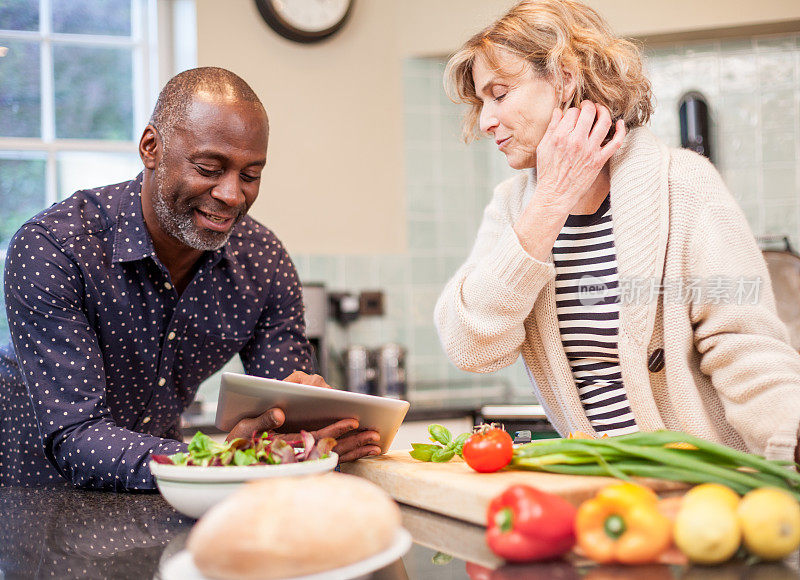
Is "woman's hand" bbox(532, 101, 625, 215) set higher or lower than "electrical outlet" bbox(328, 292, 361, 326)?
higher

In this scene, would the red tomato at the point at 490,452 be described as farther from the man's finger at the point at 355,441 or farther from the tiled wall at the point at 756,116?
the tiled wall at the point at 756,116

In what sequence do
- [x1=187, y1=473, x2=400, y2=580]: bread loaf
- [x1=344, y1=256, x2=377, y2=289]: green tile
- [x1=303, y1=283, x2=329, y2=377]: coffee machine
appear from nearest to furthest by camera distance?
[x1=187, y1=473, x2=400, y2=580]: bread loaf < [x1=303, y1=283, x2=329, y2=377]: coffee machine < [x1=344, y1=256, x2=377, y2=289]: green tile

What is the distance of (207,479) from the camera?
96 cm

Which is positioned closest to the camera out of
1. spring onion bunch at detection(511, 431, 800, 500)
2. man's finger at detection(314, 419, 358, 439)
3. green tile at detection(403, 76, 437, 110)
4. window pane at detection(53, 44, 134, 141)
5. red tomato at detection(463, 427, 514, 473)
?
spring onion bunch at detection(511, 431, 800, 500)

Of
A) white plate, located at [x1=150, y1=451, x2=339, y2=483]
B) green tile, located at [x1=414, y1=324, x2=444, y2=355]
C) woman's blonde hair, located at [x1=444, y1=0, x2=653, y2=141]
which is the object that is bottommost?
green tile, located at [x1=414, y1=324, x2=444, y2=355]

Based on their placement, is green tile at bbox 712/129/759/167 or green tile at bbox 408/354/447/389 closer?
green tile at bbox 712/129/759/167

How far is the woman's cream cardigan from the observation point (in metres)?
1.34

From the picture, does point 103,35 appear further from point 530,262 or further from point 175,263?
point 530,262

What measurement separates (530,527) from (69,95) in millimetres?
3100

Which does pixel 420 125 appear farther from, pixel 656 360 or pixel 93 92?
pixel 656 360

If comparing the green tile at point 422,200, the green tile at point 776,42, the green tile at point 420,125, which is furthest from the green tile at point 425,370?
the green tile at point 776,42

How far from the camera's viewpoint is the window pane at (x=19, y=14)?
318 centimetres

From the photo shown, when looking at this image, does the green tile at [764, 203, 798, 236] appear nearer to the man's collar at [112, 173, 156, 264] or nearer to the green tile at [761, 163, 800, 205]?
A: the green tile at [761, 163, 800, 205]

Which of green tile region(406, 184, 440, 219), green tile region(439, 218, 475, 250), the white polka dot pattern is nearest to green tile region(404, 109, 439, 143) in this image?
green tile region(406, 184, 440, 219)
